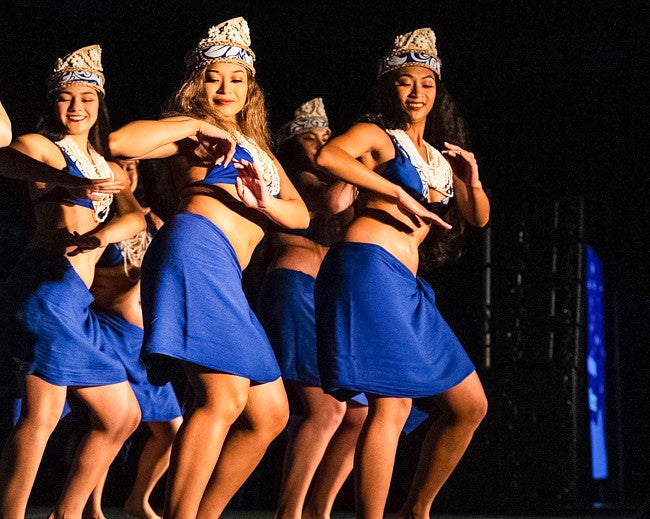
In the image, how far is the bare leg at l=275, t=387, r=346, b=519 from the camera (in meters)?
3.78

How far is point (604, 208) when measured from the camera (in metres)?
7.41

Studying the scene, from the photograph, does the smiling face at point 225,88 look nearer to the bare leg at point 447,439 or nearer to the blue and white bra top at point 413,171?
the blue and white bra top at point 413,171

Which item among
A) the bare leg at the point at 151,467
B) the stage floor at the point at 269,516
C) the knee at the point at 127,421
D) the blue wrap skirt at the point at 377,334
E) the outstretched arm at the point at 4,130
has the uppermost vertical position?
the outstretched arm at the point at 4,130

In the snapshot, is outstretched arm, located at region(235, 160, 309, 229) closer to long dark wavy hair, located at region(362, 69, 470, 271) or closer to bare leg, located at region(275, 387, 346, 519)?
long dark wavy hair, located at region(362, 69, 470, 271)

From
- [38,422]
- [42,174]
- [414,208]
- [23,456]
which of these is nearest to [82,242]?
[42,174]

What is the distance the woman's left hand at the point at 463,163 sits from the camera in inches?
146

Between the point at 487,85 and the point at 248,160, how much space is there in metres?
3.19

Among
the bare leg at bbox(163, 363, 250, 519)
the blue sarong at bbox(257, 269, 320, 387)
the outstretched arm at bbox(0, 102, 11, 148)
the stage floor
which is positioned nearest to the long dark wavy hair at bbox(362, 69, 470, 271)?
the blue sarong at bbox(257, 269, 320, 387)

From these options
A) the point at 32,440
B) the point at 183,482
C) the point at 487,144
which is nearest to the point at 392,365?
the point at 183,482

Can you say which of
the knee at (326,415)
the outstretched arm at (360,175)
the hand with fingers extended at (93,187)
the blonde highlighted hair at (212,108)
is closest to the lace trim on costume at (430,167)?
the outstretched arm at (360,175)

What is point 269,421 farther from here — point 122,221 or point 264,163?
point 122,221

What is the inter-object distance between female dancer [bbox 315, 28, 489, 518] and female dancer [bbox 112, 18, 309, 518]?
289mm

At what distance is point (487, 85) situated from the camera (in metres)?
6.13

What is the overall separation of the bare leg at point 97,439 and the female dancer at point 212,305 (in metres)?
0.66
